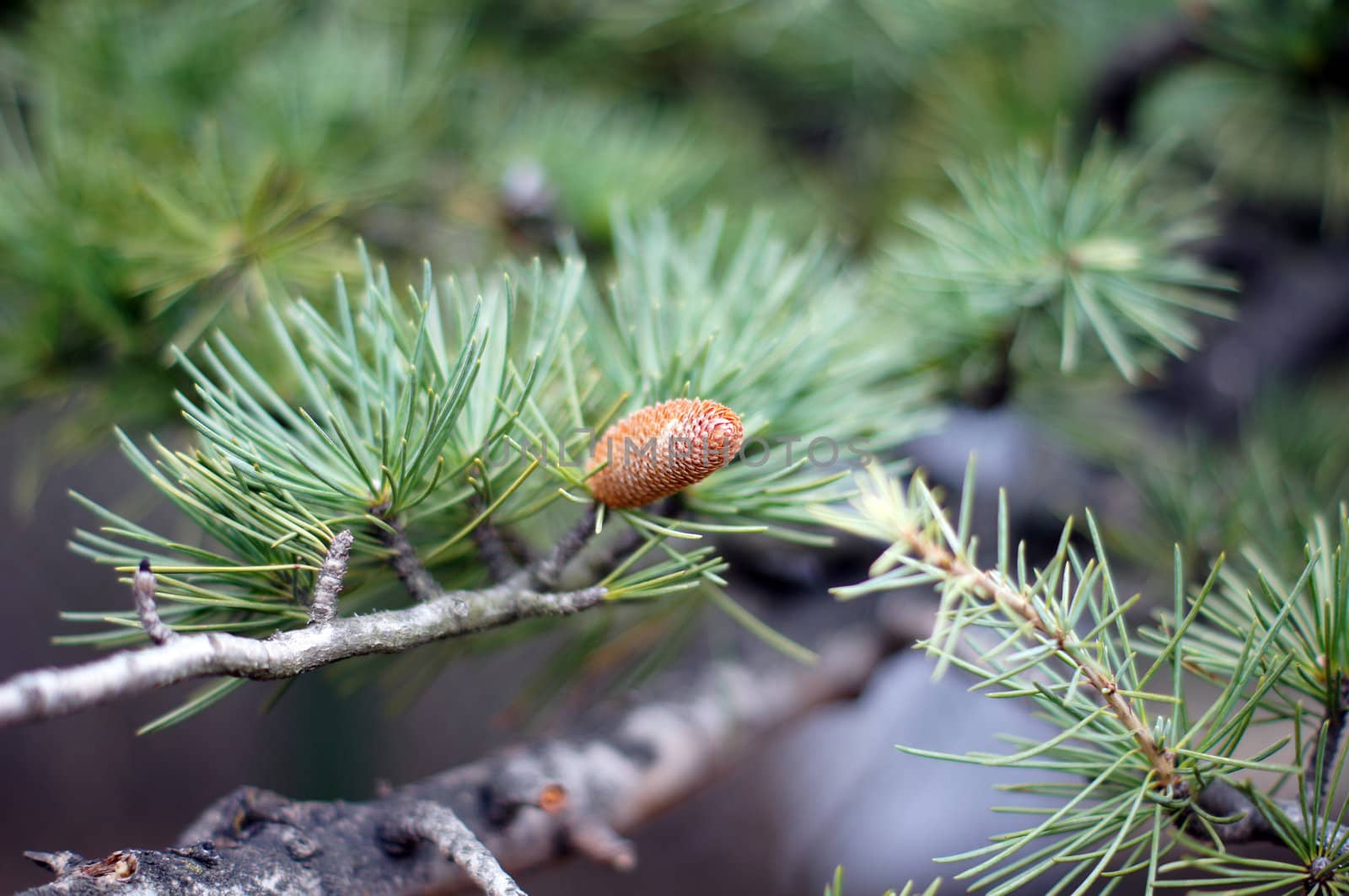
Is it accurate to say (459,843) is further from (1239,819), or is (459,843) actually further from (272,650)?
(1239,819)

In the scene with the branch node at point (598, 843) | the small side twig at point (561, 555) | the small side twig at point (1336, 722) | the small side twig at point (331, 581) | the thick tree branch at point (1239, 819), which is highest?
the small side twig at point (331, 581)

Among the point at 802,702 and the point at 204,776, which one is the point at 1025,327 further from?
the point at 204,776

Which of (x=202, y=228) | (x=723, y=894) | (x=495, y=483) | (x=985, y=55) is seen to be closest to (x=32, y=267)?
(x=202, y=228)

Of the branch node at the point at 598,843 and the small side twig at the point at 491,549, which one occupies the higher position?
the small side twig at the point at 491,549

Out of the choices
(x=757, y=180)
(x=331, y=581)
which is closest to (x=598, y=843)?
(x=331, y=581)

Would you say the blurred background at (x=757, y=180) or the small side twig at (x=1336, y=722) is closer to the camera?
the small side twig at (x=1336, y=722)

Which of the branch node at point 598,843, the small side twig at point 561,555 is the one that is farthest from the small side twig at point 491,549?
the branch node at point 598,843

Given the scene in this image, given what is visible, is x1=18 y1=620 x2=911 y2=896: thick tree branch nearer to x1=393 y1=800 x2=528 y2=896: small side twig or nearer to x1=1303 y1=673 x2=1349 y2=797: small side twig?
x1=393 y1=800 x2=528 y2=896: small side twig

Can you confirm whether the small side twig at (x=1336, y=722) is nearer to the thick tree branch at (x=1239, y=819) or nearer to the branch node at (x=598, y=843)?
the thick tree branch at (x=1239, y=819)
